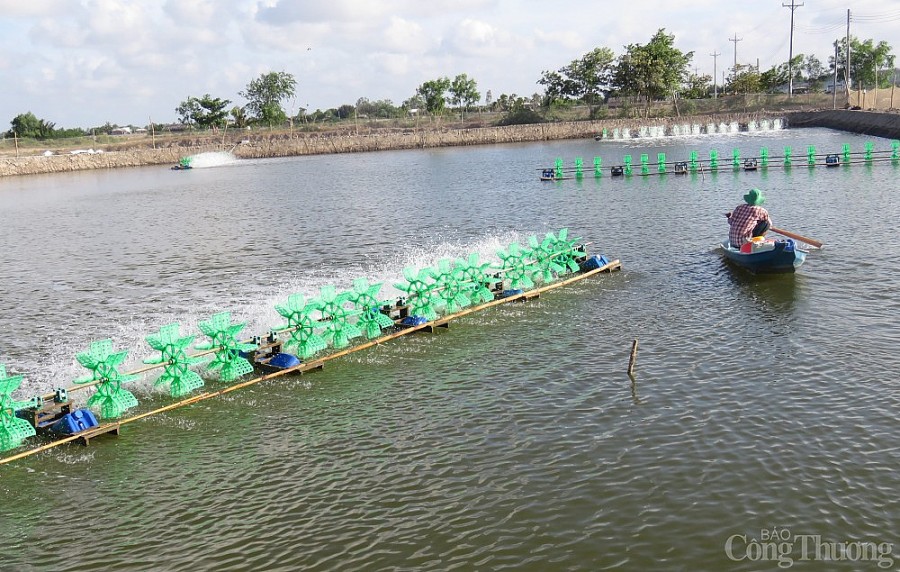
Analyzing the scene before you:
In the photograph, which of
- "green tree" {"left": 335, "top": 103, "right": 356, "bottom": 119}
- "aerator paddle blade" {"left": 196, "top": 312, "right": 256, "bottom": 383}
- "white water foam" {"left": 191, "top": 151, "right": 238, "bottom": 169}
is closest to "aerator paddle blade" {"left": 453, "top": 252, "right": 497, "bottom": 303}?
"aerator paddle blade" {"left": 196, "top": 312, "right": 256, "bottom": 383}

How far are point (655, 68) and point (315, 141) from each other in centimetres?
4779

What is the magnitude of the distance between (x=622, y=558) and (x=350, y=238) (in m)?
26.6

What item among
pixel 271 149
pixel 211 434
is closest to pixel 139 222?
pixel 211 434

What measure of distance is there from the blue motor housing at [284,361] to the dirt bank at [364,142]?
84500mm

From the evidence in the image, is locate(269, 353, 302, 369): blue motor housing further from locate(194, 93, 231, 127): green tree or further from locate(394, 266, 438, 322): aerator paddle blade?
locate(194, 93, 231, 127): green tree

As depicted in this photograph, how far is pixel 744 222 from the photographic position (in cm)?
2459

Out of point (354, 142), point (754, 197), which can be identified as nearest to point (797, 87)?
point (354, 142)

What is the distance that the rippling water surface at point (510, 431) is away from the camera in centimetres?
1091

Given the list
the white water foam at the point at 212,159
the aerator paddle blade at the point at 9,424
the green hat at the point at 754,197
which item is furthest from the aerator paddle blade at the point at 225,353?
the white water foam at the point at 212,159

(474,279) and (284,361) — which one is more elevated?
(474,279)

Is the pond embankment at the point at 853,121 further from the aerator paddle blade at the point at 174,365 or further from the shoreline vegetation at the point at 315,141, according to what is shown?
the aerator paddle blade at the point at 174,365

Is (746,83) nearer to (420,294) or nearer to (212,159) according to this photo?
(212,159)

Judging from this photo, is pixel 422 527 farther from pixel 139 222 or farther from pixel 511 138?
pixel 511 138

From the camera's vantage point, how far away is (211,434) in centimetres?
1476
